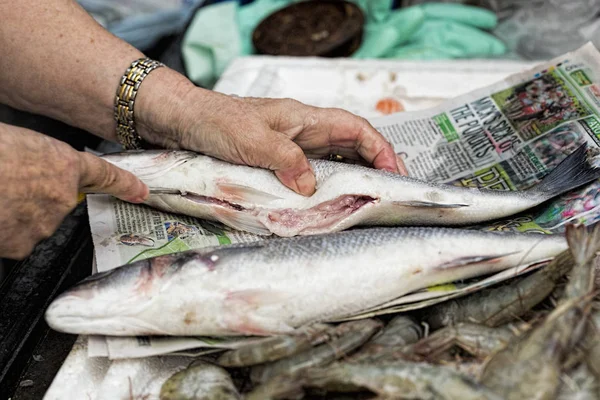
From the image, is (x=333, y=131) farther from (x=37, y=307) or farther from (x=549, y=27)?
(x=549, y=27)

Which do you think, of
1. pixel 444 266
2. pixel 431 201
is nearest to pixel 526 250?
pixel 444 266

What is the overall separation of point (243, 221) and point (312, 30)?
256 centimetres

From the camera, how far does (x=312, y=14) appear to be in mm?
4246

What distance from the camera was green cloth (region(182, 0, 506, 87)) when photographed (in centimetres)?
378

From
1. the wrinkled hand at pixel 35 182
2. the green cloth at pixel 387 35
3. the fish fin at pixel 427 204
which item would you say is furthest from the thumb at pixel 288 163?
the green cloth at pixel 387 35

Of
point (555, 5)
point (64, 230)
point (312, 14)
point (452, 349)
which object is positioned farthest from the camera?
point (312, 14)

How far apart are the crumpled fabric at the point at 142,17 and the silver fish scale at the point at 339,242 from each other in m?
2.63

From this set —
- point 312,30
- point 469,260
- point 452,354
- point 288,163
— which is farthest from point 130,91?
point 312,30

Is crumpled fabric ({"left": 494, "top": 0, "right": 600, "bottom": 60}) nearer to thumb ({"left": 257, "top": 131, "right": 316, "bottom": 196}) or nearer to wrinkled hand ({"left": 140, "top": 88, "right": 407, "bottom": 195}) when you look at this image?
wrinkled hand ({"left": 140, "top": 88, "right": 407, "bottom": 195})

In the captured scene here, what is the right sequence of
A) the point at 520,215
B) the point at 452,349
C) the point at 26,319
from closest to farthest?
the point at 452,349, the point at 26,319, the point at 520,215

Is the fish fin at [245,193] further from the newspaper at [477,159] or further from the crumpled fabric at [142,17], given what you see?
the crumpled fabric at [142,17]

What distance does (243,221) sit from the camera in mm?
1882

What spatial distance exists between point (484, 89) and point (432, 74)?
0.56 metres

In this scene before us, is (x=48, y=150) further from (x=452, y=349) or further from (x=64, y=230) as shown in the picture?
(x=452, y=349)
